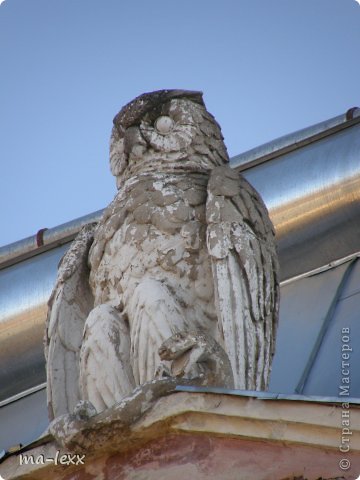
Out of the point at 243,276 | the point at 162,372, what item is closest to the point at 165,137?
the point at 243,276

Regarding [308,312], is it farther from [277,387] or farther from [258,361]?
[258,361]

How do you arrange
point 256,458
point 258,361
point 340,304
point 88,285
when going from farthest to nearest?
point 340,304, point 88,285, point 258,361, point 256,458

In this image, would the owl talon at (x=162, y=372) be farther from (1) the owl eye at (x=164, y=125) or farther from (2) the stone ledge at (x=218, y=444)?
(1) the owl eye at (x=164, y=125)

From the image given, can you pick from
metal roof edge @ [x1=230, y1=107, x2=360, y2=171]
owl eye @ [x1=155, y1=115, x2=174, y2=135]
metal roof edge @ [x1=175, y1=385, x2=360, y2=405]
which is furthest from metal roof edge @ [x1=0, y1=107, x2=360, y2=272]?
metal roof edge @ [x1=175, y1=385, x2=360, y2=405]

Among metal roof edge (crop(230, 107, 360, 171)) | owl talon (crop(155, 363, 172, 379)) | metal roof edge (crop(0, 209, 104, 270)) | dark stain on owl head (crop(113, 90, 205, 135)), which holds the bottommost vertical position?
owl talon (crop(155, 363, 172, 379))

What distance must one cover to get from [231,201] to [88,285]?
3.50 ft

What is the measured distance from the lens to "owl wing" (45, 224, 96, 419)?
1139 cm

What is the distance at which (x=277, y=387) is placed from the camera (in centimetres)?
1457

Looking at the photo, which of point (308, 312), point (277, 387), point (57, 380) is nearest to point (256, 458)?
point (57, 380)

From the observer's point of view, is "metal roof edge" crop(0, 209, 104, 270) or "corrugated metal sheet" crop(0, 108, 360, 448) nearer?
"corrugated metal sheet" crop(0, 108, 360, 448)

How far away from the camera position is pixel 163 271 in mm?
11250

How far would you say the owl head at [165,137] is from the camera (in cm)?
1181

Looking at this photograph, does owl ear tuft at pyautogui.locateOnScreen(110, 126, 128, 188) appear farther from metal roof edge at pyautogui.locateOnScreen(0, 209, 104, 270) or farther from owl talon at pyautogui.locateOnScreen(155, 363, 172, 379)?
metal roof edge at pyautogui.locateOnScreen(0, 209, 104, 270)

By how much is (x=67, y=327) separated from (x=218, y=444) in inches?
69.8
